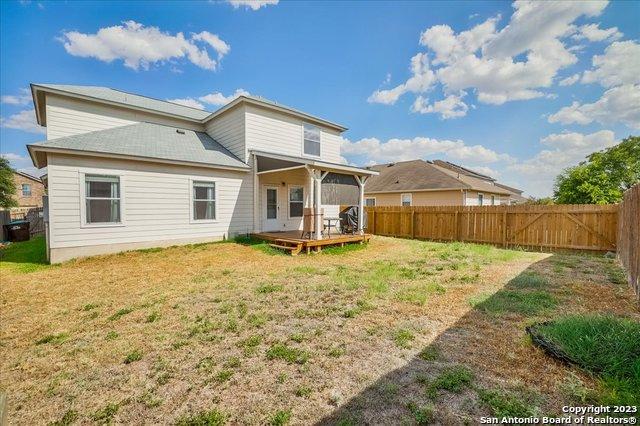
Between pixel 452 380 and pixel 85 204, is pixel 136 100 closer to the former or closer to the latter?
pixel 85 204

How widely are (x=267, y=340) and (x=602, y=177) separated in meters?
22.7

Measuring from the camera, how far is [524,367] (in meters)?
2.78

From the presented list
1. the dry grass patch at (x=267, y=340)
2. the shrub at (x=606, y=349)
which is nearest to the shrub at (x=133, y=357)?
the dry grass patch at (x=267, y=340)

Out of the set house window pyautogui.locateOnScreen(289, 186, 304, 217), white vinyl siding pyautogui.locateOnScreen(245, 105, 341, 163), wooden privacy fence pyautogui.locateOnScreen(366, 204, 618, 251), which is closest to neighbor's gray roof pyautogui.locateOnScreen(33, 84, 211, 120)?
white vinyl siding pyautogui.locateOnScreen(245, 105, 341, 163)

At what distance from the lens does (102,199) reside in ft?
29.0

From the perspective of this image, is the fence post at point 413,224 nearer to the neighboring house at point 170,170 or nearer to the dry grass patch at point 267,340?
the neighboring house at point 170,170

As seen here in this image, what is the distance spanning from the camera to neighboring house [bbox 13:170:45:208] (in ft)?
106

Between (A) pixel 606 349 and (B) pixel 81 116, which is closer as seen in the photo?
(A) pixel 606 349

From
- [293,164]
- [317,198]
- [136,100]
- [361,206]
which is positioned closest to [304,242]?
[317,198]

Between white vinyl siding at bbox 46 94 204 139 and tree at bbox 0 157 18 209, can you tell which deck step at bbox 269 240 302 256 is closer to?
white vinyl siding at bbox 46 94 204 139

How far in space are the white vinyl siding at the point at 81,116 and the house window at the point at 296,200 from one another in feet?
24.7

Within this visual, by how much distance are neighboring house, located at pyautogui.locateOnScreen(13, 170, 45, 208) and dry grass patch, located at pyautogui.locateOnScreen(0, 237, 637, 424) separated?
37.4 meters

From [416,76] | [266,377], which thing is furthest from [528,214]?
[266,377]

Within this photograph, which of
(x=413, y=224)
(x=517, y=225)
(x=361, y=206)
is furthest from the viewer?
(x=413, y=224)
